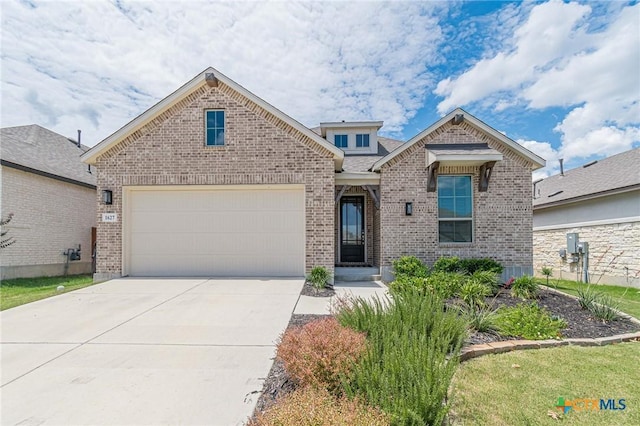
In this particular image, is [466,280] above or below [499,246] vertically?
below

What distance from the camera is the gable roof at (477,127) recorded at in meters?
9.33

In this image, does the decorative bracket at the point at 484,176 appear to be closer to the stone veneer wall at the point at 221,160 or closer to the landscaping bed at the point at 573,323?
the landscaping bed at the point at 573,323

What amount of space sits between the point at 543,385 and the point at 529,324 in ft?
5.45

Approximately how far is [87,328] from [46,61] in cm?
866

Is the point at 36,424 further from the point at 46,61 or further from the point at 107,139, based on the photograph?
the point at 46,61

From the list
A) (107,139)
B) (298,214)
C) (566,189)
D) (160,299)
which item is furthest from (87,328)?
(566,189)

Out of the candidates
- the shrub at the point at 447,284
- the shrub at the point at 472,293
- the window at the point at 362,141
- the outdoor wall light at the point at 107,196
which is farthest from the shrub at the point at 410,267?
the outdoor wall light at the point at 107,196

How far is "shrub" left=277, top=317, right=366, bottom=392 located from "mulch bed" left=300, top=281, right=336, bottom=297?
13.0 feet

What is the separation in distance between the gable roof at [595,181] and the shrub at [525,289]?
628cm

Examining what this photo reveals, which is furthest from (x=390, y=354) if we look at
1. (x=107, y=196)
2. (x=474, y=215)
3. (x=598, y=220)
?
(x=598, y=220)

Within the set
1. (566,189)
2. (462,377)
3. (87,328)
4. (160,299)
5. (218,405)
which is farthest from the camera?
(566,189)

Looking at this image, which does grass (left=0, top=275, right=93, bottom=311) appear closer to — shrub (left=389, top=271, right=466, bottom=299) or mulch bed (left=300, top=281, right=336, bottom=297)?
mulch bed (left=300, top=281, right=336, bottom=297)

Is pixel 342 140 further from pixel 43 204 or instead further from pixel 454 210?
pixel 43 204

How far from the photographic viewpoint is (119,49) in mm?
8328
